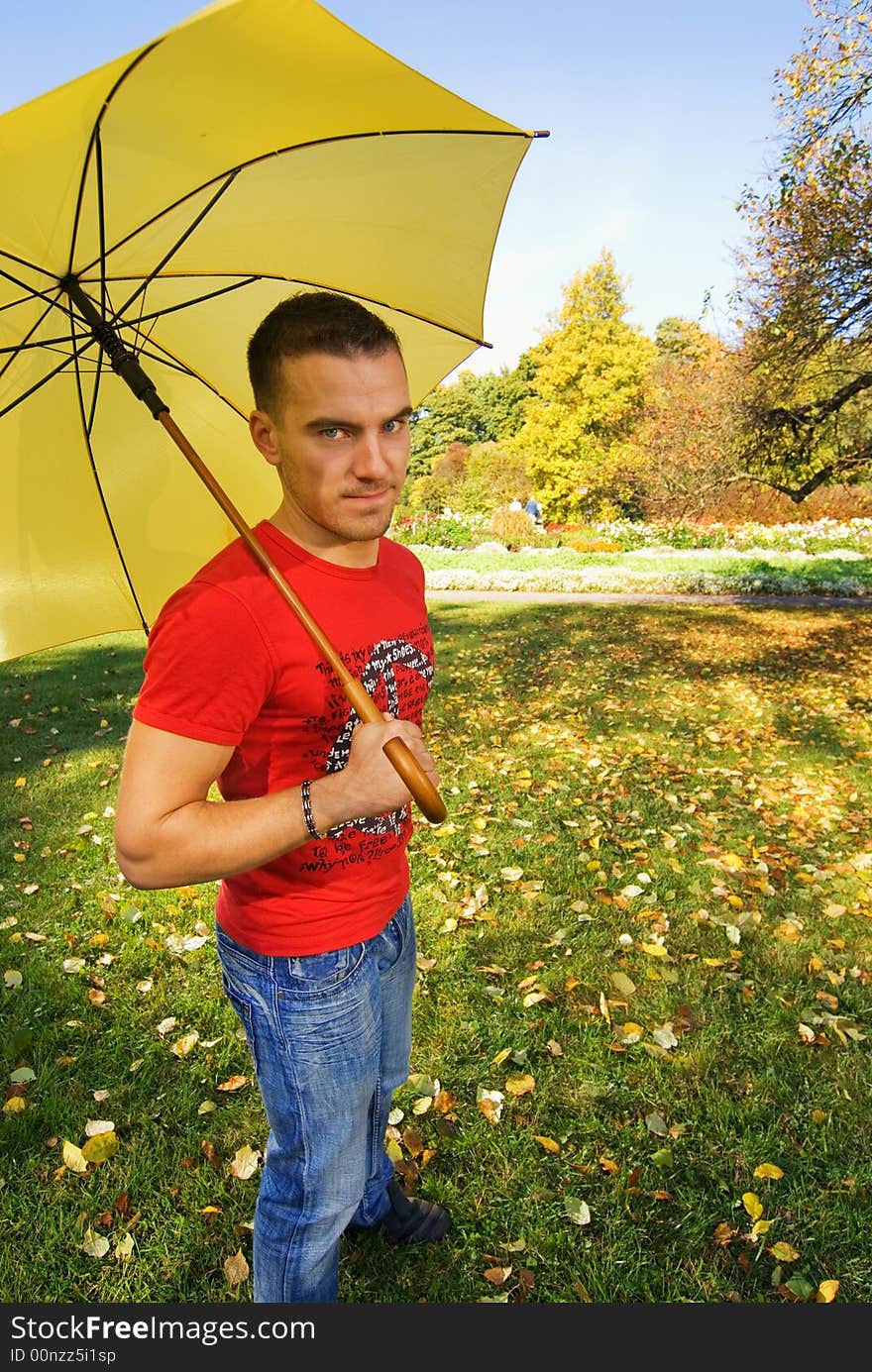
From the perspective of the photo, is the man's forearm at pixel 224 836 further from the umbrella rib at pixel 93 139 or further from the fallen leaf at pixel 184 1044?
the fallen leaf at pixel 184 1044

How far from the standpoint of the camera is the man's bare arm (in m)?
1.25

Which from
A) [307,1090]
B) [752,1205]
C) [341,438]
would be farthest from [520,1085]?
[341,438]

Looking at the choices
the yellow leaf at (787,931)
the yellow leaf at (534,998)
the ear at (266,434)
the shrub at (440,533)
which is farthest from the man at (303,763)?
the shrub at (440,533)

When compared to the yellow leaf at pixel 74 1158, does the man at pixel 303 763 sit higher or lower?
higher

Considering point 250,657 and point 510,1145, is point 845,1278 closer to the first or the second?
point 510,1145

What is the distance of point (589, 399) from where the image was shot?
27875 millimetres

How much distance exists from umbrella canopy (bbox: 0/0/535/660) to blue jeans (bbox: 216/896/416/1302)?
1027 mm

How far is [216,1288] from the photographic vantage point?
2.29m

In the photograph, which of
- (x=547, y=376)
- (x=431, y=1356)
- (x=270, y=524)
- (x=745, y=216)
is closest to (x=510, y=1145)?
(x=431, y=1356)

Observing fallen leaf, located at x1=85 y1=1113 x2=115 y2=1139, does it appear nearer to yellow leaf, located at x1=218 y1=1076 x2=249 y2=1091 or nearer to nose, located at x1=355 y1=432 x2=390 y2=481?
yellow leaf, located at x1=218 y1=1076 x2=249 y2=1091

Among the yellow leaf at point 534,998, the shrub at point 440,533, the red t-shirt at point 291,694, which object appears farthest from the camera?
the shrub at point 440,533

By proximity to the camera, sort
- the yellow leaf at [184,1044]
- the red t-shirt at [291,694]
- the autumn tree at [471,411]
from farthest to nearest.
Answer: the autumn tree at [471,411] → the yellow leaf at [184,1044] → the red t-shirt at [291,694]

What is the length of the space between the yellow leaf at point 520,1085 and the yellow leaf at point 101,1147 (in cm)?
142

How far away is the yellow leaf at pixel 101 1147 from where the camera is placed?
272cm
